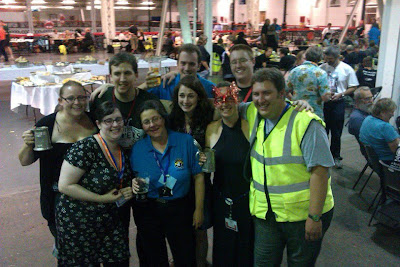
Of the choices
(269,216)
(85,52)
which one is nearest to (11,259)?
(269,216)

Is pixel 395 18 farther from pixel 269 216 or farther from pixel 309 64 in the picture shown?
pixel 269 216

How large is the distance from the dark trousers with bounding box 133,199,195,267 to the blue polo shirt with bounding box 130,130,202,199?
10 centimetres

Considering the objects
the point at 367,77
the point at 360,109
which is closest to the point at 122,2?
the point at 367,77

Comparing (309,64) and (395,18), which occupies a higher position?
(395,18)

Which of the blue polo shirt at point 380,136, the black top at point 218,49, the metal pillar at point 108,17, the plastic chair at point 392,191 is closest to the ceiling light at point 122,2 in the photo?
the metal pillar at point 108,17

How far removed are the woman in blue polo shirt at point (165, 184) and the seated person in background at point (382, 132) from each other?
2328mm

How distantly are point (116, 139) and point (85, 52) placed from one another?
20.1m

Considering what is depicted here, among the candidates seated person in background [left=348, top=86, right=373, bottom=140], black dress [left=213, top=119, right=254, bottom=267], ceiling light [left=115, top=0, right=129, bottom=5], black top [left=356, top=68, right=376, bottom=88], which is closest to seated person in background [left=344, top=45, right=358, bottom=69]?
black top [left=356, top=68, right=376, bottom=88]

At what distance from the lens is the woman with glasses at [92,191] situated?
221 cm

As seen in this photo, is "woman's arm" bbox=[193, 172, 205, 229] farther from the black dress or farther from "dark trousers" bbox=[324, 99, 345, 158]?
"dark trousers" bbox=[324, 99, 345, 158]

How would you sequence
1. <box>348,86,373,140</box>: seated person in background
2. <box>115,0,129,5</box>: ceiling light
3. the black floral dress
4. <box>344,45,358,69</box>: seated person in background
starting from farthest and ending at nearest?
<box>115,0,129,5</box>: ceiling light
<box>344,45,358,69</box>: seated person in background
<box>348,86,373,140</box>: seated person in background
the black floral dress

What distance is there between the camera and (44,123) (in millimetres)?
2461

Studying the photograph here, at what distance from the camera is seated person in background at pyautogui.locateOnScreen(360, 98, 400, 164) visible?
380 cm

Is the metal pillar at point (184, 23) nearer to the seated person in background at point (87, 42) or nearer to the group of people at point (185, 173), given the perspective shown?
the group of people at point (185, 173)
